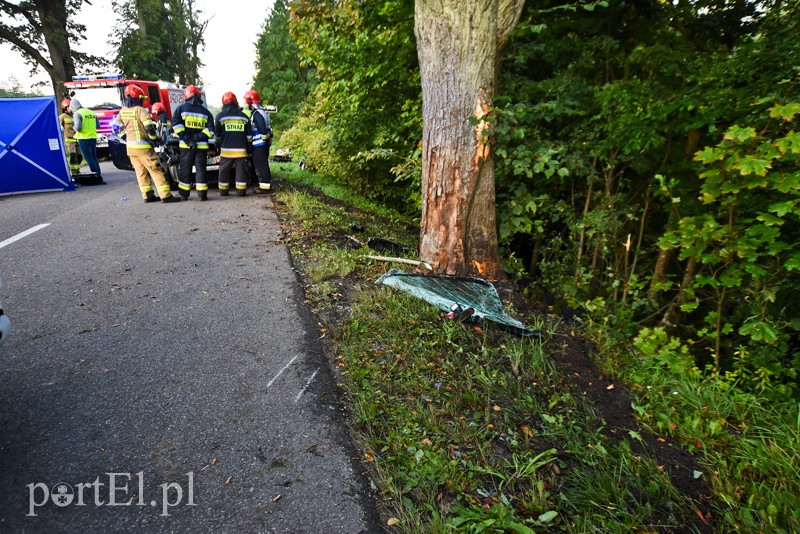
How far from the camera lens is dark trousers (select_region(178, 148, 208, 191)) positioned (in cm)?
795

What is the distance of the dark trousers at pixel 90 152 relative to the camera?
10.8 m

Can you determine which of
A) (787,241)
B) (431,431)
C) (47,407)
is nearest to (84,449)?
(47,407)

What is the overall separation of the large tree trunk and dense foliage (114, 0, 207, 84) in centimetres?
4044

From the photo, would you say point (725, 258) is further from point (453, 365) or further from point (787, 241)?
point (453, 365)

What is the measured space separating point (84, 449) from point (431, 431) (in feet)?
5.65

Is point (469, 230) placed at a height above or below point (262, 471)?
above

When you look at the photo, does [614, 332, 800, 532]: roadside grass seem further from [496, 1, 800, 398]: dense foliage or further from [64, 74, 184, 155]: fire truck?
[64, 74, 184, 155]: fire truck

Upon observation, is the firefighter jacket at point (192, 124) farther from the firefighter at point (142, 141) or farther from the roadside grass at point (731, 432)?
the roadside grass at point (731, 432)

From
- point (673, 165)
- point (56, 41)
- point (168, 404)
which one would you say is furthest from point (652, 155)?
point (56, 41)

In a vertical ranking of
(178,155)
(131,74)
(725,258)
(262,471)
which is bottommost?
(262,471)

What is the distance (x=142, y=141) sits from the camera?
788cm

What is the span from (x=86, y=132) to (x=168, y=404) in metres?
11.5

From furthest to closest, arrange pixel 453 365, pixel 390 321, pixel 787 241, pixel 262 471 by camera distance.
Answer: pixel 390 321 < pixel 787 241 < pixel 453 365 < pixel 262 471

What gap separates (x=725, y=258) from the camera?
3.25 m
